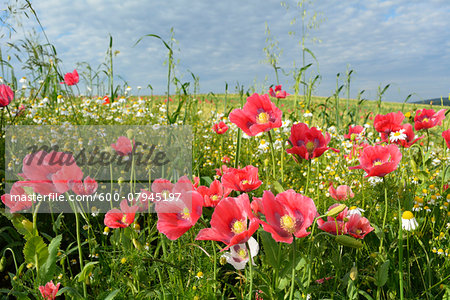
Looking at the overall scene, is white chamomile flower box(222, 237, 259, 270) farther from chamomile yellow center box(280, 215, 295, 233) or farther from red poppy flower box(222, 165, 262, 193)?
chamomile yellow center box(280, 215, 295, 233)

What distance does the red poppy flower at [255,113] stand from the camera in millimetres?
1396

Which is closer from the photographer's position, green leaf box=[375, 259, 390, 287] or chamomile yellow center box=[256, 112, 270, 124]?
green leaf box=[375, 259, 390, 287]

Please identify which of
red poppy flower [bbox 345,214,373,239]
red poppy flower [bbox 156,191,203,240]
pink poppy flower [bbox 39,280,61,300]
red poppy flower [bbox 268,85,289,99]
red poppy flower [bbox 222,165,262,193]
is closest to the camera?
red poppy flower [bbox 156,191,203,240]

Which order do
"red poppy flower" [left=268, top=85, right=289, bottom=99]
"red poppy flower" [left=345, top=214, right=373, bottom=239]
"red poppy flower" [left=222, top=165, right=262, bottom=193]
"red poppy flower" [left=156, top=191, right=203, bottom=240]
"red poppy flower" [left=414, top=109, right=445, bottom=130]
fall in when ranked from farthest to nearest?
"red poppy flower" [left=268, top=85, right=289, bottom=99] → "red poppy flower" [left=414, top=109, right=445, bottom=130] → "red poppy flower" [left=345, top=214, right=373, bottom=239] → "red poppy flower" [left=222, top=165, right=262, bottom=193] → "red poppy flower" [left=156, top=191, right=203, bottom=240]

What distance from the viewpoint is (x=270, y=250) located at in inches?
45.3

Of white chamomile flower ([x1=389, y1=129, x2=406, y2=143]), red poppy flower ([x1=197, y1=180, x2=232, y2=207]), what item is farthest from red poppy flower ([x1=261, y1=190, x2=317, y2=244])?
white chamomile flower ([x1=389, y1=129, x2=406, y2=143])

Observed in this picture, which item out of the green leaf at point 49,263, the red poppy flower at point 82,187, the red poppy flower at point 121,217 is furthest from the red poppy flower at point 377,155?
the green leaf at point 49,263

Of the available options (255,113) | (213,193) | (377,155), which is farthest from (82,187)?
(377,155)

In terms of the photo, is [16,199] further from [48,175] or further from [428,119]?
[428,119]

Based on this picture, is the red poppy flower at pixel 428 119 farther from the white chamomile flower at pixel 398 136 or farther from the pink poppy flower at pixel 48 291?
the pink poppy flower at pixel 48 291

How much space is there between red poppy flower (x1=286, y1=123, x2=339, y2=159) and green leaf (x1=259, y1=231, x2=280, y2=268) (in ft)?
1.23

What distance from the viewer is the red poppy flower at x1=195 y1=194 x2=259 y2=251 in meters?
0.97

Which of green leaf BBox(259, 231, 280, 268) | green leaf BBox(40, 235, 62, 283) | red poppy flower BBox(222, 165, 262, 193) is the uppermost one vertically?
red poppy flower BBox(222, 165, 262, 193)

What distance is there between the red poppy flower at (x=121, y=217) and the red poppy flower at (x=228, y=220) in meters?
0.47
